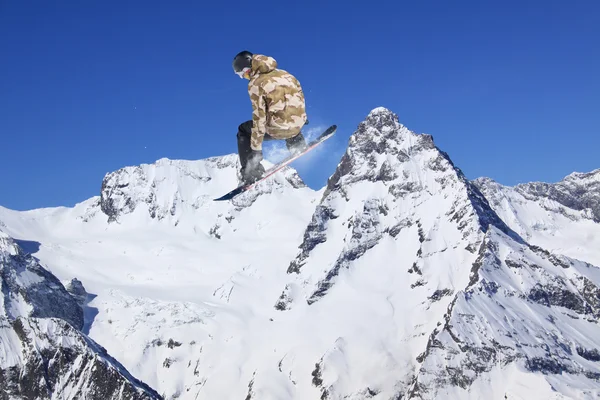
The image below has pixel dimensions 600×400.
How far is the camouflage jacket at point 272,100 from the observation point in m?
16.8

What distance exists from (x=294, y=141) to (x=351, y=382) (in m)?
147

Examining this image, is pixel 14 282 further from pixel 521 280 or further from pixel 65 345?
pixel 521 280

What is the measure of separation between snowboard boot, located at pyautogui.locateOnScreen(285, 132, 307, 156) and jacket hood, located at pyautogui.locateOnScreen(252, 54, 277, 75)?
12.2 feet

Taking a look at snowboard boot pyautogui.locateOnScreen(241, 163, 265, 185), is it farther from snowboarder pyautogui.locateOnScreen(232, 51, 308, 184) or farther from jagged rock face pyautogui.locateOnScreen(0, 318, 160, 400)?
jagged rock face pyautogui.locateOnScreen(0, 318, 160, 400)

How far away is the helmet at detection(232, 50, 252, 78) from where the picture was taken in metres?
16.6

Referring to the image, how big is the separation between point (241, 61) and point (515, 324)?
521ft

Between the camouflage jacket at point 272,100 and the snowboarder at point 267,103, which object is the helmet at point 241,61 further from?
the camouflage jacket at point 272,100

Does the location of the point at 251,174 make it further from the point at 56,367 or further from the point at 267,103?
the point at 56,367

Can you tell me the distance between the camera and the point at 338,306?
611 ft

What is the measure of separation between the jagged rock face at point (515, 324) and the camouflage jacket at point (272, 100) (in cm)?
13709

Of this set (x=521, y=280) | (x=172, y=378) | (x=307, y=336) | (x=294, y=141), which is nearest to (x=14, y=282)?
(x=172, y=378)

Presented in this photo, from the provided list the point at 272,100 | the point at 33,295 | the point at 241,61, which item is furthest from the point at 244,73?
the point at 33,295

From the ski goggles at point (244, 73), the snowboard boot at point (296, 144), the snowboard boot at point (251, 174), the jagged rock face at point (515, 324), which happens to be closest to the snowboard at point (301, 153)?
the snowboard boot at point (296, 144)

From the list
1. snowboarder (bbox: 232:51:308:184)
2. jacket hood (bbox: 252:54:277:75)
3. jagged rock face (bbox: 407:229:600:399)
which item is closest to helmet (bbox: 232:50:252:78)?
snowboarder (bbox: 232:51:308:184)
